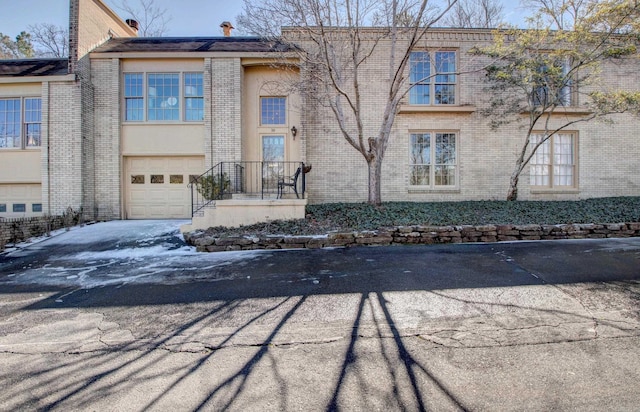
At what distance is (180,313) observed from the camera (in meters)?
4.37

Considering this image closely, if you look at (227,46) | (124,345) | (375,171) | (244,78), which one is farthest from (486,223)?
(227,46)

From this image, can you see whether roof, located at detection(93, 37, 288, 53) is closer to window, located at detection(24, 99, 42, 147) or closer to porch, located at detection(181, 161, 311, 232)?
window, located at detection(24, 99, 42, 147)

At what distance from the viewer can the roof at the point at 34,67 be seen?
1223cm

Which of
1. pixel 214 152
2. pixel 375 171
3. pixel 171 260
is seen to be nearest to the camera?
pixel 171 260

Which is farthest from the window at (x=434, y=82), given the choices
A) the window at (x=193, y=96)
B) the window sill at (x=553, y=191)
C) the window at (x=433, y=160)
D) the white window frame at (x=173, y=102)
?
the white window frame at (x=173, y=102)

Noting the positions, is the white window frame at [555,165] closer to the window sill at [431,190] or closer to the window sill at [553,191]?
the window sill at [553,191]

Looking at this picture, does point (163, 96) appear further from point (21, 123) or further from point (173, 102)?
point (21, 123)

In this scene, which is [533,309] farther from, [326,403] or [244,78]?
[244,78]

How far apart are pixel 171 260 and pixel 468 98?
1118cm

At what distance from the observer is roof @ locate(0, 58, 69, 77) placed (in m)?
12.2

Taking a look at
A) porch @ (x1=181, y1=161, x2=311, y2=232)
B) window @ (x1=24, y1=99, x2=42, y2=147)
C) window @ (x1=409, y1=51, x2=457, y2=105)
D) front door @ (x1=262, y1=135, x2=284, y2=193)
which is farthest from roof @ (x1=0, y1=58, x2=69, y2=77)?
window @ (x1=409, y1=51, x2=457, y2=105)

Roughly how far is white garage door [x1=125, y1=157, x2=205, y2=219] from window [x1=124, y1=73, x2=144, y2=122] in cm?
148

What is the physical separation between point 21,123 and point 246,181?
310 inches

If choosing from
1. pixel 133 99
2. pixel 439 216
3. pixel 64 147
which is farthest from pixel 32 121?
pixel 439 216
